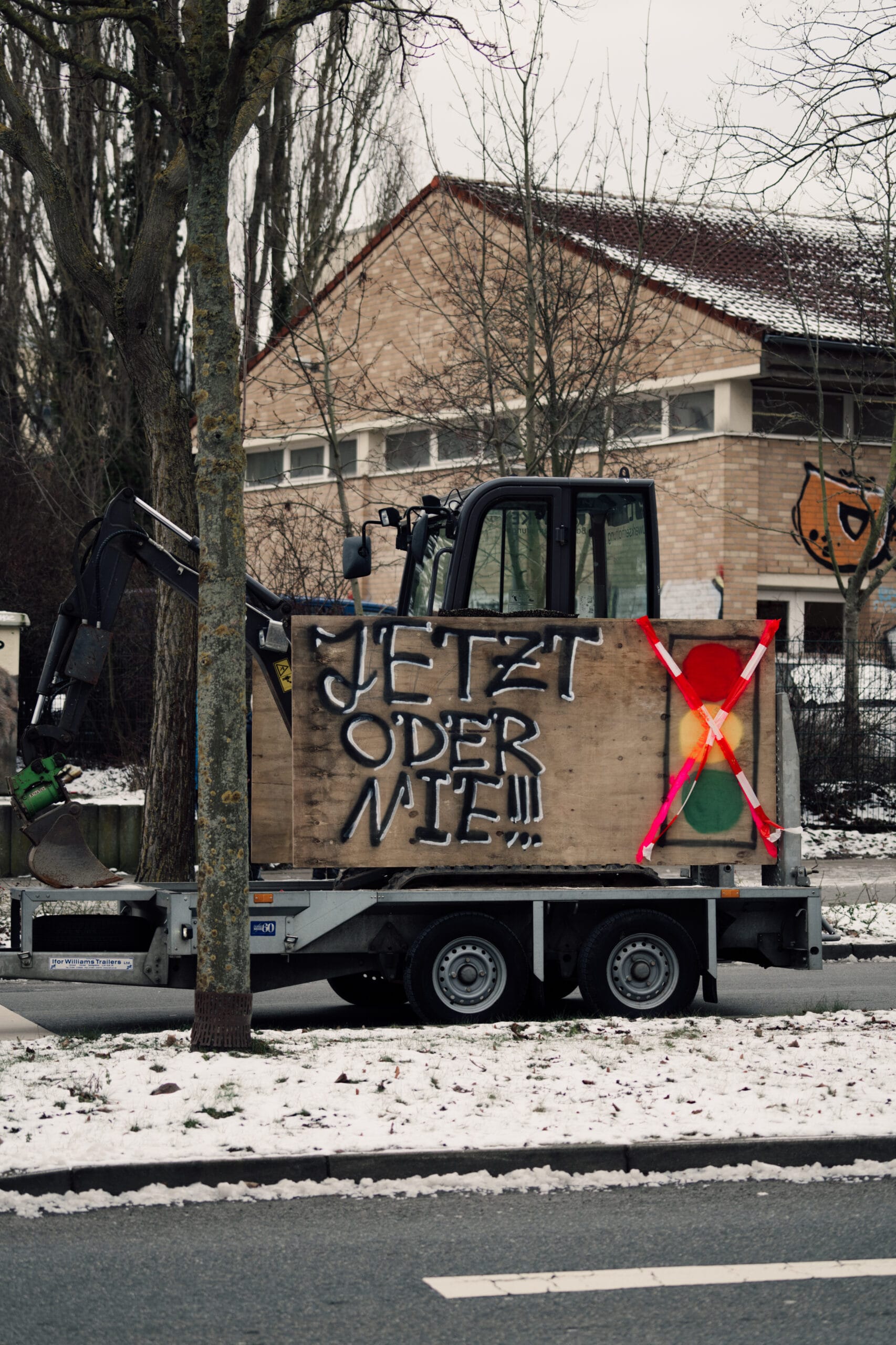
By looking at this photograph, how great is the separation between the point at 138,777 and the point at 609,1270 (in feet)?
49.5

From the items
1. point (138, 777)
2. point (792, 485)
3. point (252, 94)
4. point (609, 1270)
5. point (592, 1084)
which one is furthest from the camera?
point (792, 485)

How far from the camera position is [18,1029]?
9438mm

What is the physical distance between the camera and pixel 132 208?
97.5 ft

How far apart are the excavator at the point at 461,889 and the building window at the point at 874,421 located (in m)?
19.0

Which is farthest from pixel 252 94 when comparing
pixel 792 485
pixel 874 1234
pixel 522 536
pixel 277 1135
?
pixel 792 485

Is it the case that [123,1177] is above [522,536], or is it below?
below

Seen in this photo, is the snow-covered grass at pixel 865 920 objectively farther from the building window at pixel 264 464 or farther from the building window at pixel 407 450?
the building window at pixel 264 464

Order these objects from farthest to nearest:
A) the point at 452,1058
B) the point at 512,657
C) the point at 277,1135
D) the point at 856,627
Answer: the point at 856,627 → the point at 512,657 → the point at 452,1058 → the point at 277,1135

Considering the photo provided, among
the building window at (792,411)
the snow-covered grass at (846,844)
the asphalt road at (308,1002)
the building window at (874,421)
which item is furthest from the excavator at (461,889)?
the building window at (874,421)

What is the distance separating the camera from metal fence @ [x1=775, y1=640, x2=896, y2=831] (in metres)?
20.3

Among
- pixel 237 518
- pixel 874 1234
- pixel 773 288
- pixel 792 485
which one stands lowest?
pixel 874 1234

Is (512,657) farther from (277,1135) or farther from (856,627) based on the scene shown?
(856,627)

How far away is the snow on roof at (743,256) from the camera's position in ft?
68.0

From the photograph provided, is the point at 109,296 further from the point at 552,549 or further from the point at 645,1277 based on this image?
the point at 645,1277
